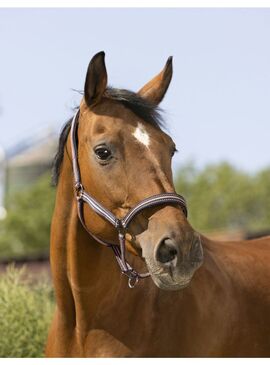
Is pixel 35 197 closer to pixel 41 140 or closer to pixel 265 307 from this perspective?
pixel 41 140

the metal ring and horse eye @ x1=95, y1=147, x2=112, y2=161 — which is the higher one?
horse eye @ x1=95, y1=147, x2=112, y2=161

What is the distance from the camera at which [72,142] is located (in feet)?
15.5

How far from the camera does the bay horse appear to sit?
4.22 metres

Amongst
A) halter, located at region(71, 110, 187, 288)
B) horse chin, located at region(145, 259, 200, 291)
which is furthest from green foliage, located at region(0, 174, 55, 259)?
horse chin, located at region(145, 259, 200, 291)

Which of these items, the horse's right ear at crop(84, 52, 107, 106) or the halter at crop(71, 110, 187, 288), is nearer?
the halter at crop(71, 110, 187, 288)

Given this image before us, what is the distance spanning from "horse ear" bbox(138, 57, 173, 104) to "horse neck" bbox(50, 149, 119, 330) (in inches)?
29.4

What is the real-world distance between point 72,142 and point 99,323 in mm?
1239

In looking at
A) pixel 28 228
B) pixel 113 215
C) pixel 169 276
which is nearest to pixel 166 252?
pixel 169 276

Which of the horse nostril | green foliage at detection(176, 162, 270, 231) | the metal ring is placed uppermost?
the horse nostril

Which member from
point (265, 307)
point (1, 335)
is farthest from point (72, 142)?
point (1, 335)

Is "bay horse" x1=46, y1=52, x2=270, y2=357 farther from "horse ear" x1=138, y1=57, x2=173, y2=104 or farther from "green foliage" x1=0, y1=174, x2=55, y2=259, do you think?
"green foliage" x1=0, y1=174, x2=55, y2=259

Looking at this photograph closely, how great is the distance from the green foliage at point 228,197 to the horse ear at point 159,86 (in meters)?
50.9

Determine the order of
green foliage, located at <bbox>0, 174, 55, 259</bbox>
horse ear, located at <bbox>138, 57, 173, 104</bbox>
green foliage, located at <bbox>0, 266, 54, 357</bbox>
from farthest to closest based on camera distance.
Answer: green foliage, located at <bbox>0, 174, 55, 259</bbox> < green foliage, located at <bbox>0, 266, 54, 357</bbox> < horse ear, located at <bbox>138, 57, 173, 104</bbox>

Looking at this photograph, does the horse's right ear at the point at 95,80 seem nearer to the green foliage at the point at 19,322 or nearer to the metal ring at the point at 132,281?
the metal ring at the point at 132,281
